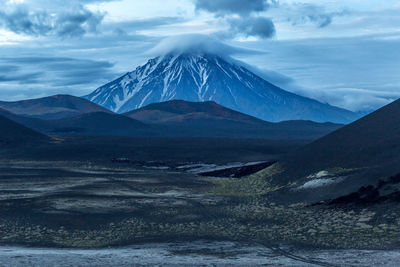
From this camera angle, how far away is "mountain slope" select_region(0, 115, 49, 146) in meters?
104

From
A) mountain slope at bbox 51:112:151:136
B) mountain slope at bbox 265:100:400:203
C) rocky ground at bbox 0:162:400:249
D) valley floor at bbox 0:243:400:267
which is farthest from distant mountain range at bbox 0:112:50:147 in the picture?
valley floor at bbox 0:243:400:267

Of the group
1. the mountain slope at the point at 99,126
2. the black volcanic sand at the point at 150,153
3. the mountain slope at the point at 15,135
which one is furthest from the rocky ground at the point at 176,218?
the mountain slope at the point at 99,126

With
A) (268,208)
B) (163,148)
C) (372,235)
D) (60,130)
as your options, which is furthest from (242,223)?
(60,130)

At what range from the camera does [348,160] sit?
41.4 metres

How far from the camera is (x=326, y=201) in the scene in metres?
31.2

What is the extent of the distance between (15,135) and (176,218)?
87.4m

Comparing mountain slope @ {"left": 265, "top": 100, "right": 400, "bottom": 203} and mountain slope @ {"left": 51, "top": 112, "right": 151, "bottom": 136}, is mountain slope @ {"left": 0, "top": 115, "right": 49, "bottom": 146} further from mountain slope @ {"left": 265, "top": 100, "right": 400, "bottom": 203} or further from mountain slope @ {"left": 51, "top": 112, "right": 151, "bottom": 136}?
mountain slope @ {"left": 265, "top": 100, "right": 400, "bottom": 203}

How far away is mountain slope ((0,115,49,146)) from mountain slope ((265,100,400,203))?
70.6 metres

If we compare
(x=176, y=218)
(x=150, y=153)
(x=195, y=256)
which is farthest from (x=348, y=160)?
(x=150, y=153)

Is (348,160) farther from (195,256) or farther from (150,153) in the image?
(150,153)

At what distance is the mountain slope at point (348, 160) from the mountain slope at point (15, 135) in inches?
2779

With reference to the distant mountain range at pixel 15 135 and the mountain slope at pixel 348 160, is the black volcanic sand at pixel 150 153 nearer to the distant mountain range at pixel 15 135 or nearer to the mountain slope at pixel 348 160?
the distant mountain range at pixel 15 135

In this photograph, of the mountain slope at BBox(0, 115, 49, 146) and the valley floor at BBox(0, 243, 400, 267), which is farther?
the mountain slope at BBox(0, 115, 49, 146)

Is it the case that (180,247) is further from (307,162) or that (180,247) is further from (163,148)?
(163,148)
